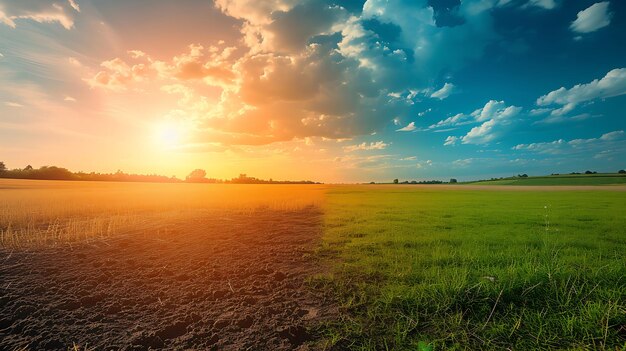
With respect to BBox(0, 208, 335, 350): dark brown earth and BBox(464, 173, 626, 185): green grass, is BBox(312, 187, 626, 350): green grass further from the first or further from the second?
BBox(464, 173, 626, 185): green grass

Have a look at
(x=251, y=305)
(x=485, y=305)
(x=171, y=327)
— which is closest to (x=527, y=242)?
(x=485, y=305)

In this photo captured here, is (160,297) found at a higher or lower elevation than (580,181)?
lower

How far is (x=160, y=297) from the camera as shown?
645cm

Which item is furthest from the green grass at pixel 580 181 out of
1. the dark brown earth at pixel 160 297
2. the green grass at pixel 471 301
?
the dark brown earth at pixel 160 297

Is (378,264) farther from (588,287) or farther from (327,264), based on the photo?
(588,287)

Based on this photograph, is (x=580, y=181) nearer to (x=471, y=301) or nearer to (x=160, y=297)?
(x=471, y=301)

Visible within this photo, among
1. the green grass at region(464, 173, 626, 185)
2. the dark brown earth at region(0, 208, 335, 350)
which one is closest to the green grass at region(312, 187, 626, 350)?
the dark brown earth at region(0, 208, 335, 350)

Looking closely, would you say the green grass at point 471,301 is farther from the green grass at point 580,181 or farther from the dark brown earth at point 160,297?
the green grass at point 580,181

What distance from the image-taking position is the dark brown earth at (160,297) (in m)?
4.92

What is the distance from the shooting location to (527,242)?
11.3 meters

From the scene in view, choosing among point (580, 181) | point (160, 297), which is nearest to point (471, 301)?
point (160, 297)

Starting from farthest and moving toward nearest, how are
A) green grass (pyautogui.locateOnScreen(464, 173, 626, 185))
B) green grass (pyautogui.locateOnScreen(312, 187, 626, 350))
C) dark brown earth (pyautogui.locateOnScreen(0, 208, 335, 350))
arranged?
1. green grass (pyautogui.locateOnScreen(464, 173, 626, 185))
2. dark brown earth (pyautogui.locateOnScreen(0, 208, 335, 350))
3. green grass (pyautogui.locateOnScreen(312, 187, 626, 350))

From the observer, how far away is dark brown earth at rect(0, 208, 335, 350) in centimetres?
492

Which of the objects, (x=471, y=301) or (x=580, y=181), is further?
(x=580, y=181)
